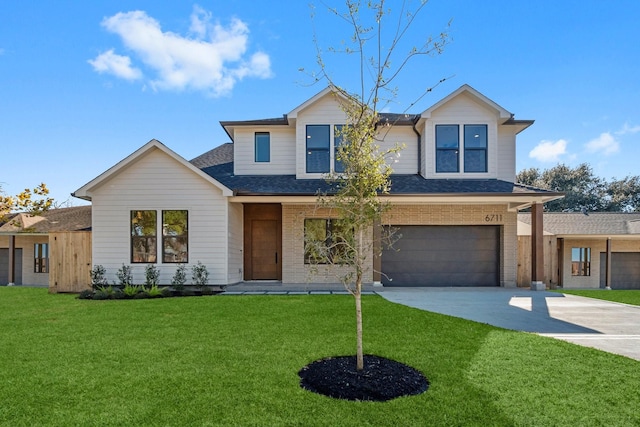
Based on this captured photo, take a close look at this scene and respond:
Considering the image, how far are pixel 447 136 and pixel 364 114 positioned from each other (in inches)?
362

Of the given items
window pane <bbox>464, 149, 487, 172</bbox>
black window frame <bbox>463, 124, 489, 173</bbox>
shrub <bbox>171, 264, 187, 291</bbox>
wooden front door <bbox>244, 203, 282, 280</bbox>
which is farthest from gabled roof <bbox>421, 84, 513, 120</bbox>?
shrub <bbox>171, 264, 187, 291</bbox>

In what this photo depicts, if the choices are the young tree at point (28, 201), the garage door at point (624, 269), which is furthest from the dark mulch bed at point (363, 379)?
the garage door at point (624, 269)

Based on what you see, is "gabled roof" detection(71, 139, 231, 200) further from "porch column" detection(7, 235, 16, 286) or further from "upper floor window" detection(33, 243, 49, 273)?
"porch column" detection(7, 235, 16, 286)

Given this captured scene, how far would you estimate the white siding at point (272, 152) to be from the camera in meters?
13.1

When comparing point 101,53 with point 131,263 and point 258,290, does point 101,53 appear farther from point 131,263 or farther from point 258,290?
point 258,290

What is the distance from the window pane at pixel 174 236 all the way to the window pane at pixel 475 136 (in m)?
10.3

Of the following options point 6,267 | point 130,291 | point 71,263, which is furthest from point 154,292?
point 6,267

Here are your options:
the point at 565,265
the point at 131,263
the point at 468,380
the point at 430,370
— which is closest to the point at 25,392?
the point at 430,370

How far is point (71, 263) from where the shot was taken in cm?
1122

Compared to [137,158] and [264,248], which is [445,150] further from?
[137,158]

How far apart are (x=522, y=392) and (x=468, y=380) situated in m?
0.53

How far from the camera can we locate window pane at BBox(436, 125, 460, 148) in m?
12.5

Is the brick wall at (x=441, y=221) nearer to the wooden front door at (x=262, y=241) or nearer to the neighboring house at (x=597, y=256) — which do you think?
the wooden front door at (x=262, y=241)

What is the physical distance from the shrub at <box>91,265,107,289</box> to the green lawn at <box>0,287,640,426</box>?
346 centimetres
